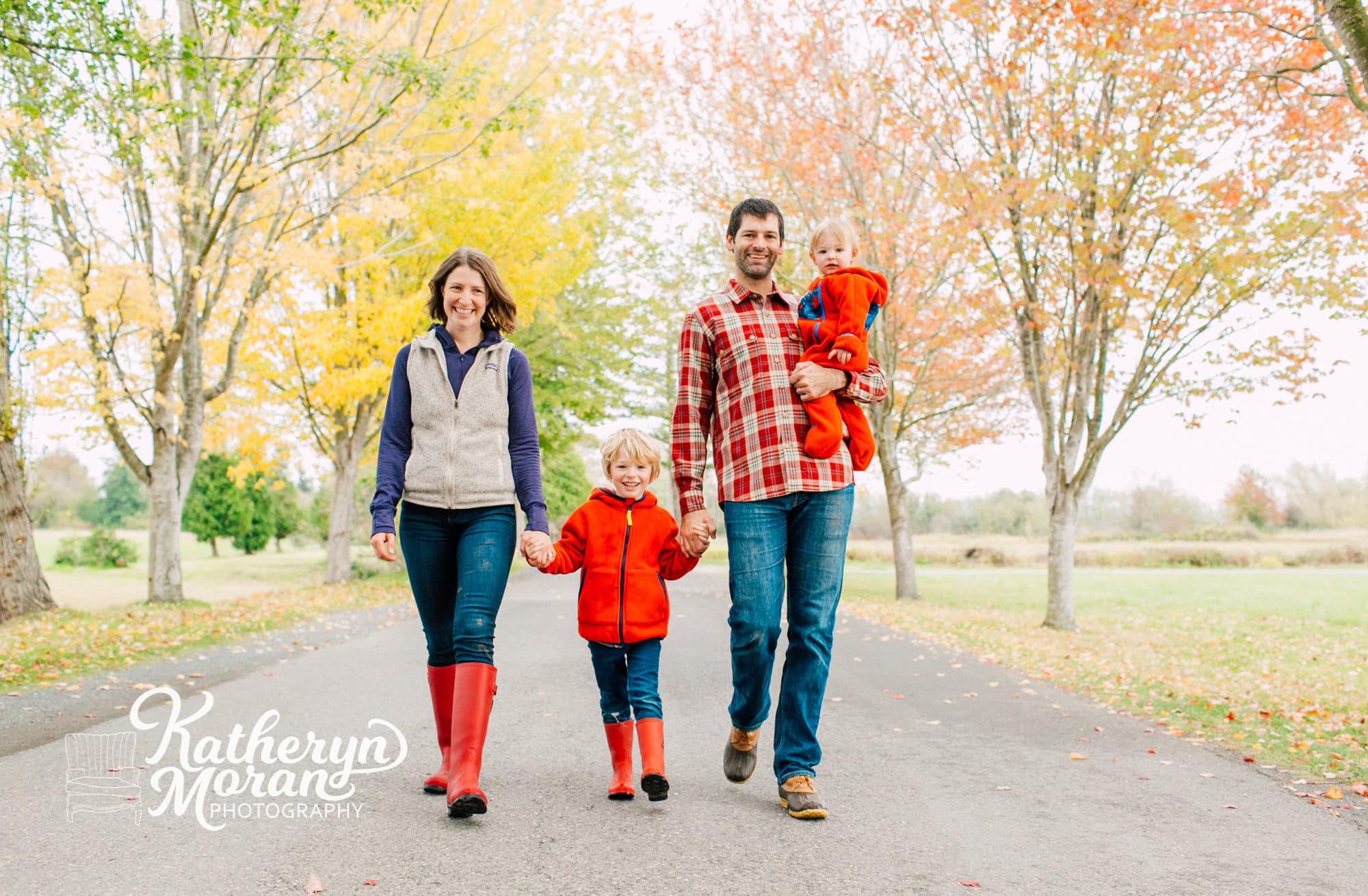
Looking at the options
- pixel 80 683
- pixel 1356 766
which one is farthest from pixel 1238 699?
pixel 80 683

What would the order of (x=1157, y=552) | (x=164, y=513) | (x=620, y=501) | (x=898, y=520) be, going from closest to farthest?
(x=620, y=501) → (x=164, y=513) → (x=898, y=520) → (x=1157, y=552)

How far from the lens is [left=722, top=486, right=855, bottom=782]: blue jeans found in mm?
3635

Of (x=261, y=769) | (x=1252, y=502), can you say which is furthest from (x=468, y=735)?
(x=1252, y=502)

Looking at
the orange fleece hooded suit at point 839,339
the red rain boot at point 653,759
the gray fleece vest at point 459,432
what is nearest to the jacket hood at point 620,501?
the gray fleece vest at point 459,432

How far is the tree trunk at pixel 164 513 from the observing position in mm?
13297

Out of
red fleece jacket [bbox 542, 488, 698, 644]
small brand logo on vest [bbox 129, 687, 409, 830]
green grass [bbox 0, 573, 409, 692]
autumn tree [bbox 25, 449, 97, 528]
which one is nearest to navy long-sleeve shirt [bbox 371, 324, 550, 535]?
red fleece jacket [bbox 542, 488, 698, 644]

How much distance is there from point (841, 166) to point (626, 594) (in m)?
12.9

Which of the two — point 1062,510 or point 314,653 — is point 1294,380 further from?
point 314,653

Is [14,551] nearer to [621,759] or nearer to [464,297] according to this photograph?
[464,297]

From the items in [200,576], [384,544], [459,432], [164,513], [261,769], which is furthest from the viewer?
[200,576]

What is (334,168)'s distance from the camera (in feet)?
48.9

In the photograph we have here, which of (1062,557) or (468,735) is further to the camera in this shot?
(1062,557)

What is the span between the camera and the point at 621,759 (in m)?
3.72

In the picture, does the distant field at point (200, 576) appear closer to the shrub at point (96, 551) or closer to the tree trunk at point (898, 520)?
the shrub at point (96, 551)
